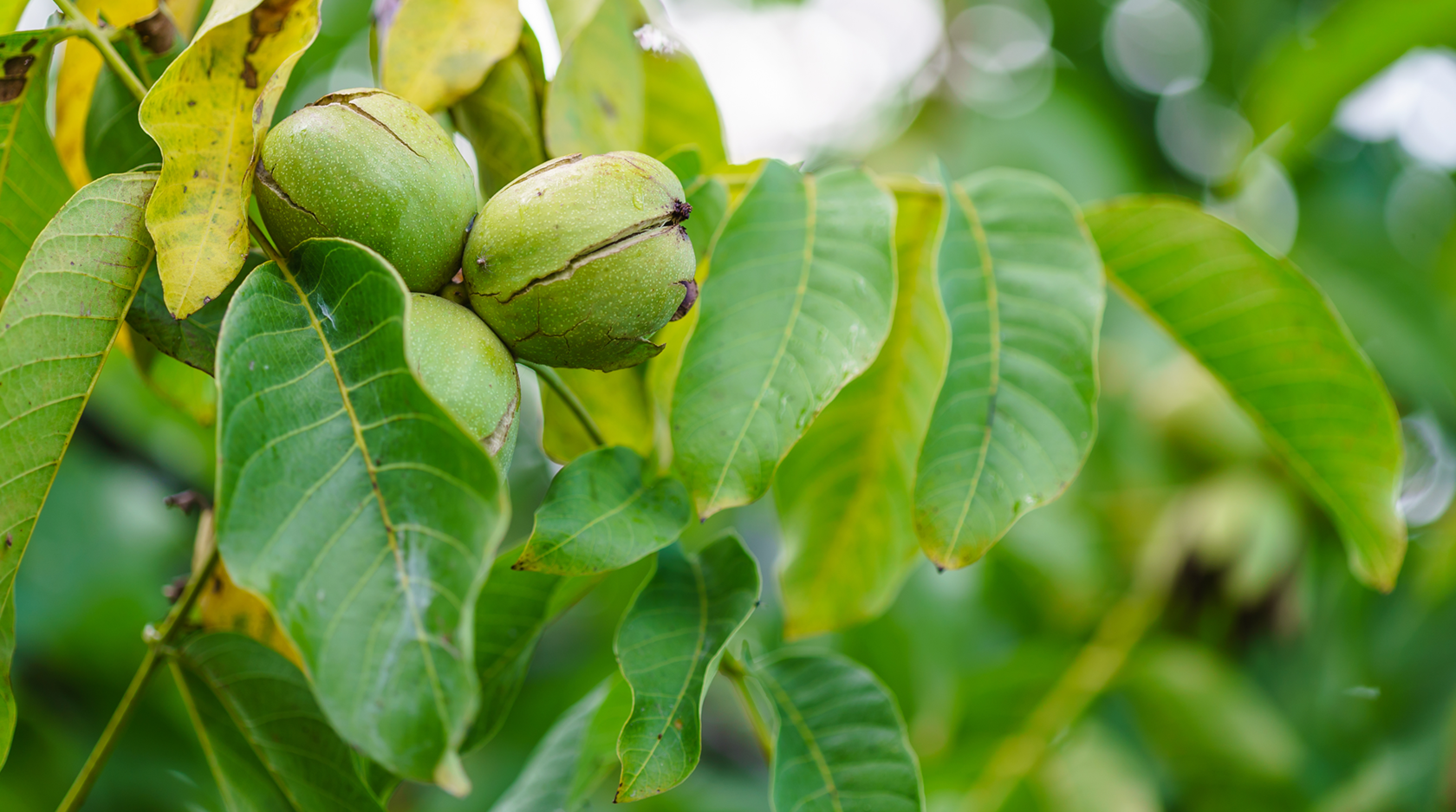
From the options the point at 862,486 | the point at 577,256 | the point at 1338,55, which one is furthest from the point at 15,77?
the point at 1338,55

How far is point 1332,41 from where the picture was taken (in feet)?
6.95

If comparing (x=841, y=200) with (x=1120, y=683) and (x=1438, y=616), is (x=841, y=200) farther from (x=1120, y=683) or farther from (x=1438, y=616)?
(x=1438, y=616)

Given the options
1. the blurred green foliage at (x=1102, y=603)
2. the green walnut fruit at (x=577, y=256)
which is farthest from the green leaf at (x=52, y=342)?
the blurred green foliage at (x=1102, y=603)

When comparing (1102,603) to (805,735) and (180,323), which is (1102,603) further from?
(180,323)

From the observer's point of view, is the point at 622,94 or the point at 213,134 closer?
the point at 213,134

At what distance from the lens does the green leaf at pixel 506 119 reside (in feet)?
3.49

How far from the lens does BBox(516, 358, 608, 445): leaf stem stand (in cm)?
93

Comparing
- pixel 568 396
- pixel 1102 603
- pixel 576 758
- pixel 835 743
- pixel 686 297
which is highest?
pixel 686 297

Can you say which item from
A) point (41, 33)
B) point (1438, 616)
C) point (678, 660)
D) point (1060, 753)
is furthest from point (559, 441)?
point (1438, 616)

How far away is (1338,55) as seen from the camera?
2.11m

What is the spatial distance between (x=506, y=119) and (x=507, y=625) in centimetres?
57

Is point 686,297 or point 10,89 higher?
point 10,89

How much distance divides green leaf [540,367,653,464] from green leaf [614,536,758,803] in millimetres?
167

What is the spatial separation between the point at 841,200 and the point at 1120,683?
185 centimetres
